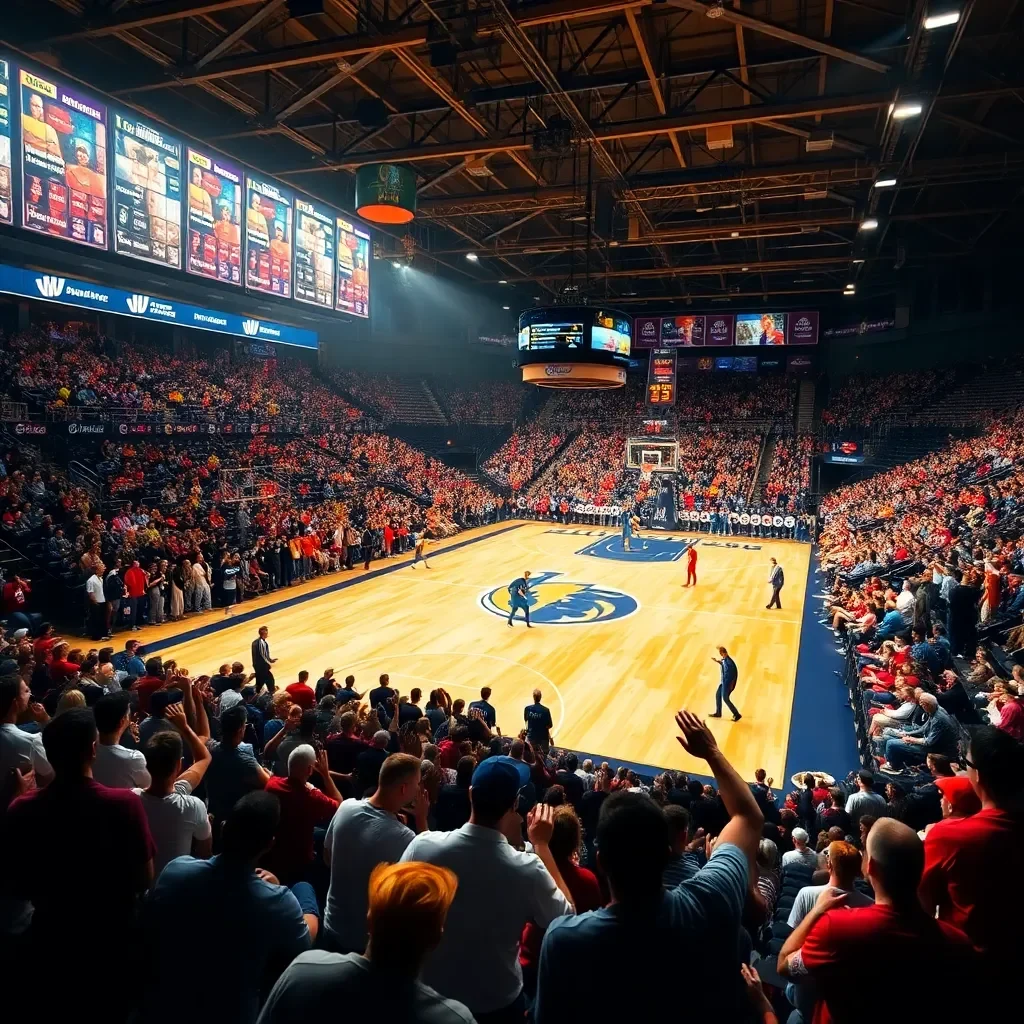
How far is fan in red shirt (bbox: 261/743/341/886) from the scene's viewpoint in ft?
11.8

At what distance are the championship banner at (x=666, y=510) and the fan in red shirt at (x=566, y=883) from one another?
29.2 m

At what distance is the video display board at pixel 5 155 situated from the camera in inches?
441

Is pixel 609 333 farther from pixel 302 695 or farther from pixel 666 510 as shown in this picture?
pixel 666 510

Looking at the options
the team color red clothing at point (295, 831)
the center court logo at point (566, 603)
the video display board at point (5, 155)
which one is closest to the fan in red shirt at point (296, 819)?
the team color red clothing at point (295, 831)

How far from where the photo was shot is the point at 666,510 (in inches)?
1256

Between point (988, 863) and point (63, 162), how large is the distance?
15.4 meters

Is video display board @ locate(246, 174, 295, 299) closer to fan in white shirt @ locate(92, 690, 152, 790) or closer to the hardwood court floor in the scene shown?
the hardwood court floor

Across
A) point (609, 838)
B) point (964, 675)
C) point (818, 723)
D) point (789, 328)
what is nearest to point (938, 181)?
point (964, 675)

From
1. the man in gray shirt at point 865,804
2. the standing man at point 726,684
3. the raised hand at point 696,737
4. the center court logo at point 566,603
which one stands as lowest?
the center court logo at point 566,603

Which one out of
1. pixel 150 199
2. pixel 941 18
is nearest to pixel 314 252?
pixel 150 199

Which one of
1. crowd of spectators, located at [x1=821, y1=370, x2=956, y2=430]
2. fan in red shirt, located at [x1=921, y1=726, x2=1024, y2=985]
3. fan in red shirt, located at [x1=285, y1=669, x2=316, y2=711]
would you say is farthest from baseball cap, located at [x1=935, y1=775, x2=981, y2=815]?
crowd of spectators, located at [x1=821, y1=370, x2=956, y2=430]

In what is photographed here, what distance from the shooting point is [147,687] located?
7.21 metres

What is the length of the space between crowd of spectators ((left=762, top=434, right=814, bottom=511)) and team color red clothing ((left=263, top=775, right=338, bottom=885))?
29.4 meters

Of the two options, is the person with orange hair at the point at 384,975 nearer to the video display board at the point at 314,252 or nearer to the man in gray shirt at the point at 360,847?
the man in gray shirt at the point at 360,847
